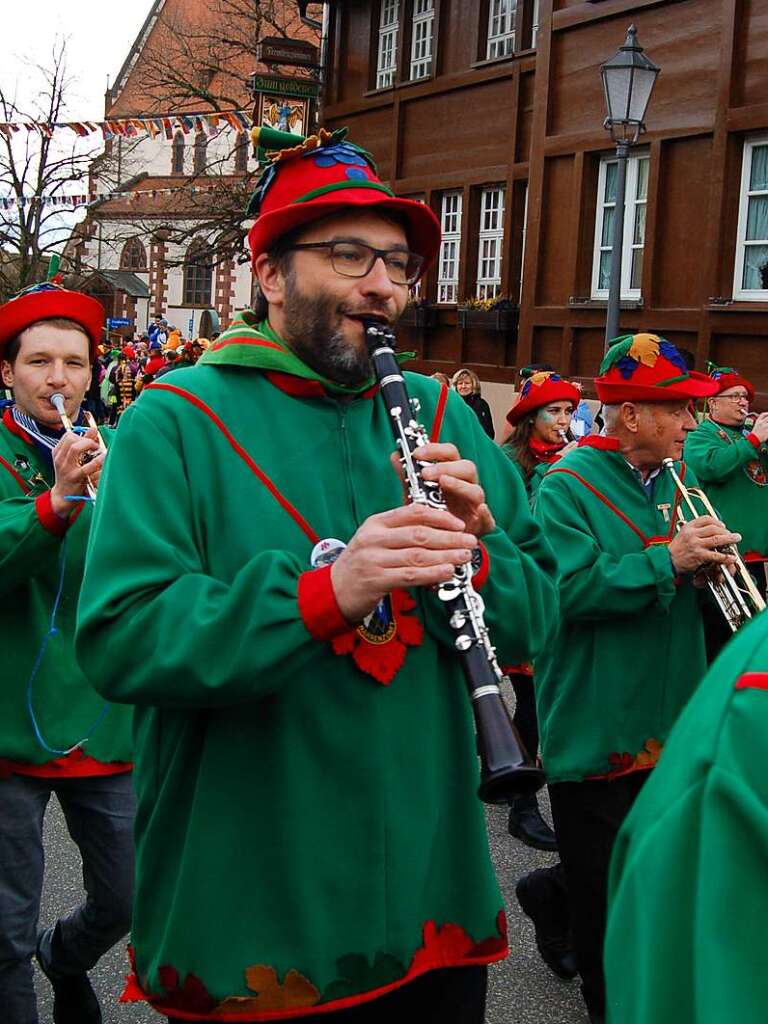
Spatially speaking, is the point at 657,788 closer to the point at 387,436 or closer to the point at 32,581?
the point at 387,436

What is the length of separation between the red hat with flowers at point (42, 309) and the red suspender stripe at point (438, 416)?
145 centimetres

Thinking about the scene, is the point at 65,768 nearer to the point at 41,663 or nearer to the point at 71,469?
the point at 41,663

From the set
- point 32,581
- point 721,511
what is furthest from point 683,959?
point 721,511

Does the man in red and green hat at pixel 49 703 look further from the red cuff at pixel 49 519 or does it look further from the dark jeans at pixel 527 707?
the dark jeans at pixel 527 707

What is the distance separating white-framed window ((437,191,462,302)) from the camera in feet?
69.6

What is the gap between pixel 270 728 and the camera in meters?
2.32

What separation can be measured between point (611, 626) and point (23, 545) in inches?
70.5

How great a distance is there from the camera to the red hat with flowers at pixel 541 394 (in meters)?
5.95

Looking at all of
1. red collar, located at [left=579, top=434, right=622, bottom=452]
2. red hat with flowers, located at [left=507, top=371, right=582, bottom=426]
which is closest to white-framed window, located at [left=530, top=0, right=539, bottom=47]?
red hat with flowers, located at [left=507, top=371, right=582, bottom=426]

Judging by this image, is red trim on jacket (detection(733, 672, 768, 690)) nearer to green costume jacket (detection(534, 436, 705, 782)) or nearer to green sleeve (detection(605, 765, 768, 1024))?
green sleeve (detection(605, 765, 768, 1024))

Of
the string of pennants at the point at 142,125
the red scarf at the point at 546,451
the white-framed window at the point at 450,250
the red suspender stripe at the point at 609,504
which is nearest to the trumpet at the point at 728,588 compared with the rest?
the red suspender stripe at the point at 609,504

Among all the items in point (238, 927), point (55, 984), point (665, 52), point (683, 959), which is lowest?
point (55, 984)

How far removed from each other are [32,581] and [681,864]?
2.61 m

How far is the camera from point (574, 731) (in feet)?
12.7
